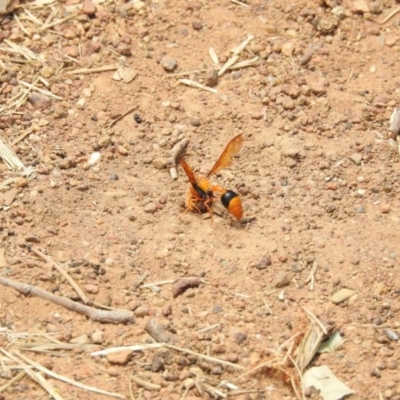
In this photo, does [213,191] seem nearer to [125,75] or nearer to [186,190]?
[186,190]

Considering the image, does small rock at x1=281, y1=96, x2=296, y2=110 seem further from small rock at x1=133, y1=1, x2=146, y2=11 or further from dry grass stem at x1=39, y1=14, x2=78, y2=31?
dry grass stem at x1=39, y1=14, x2=78, y2=31

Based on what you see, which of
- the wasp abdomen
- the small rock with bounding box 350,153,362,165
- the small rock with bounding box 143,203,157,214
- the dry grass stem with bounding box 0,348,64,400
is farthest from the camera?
the small rock with bounding box 350,153,362,165

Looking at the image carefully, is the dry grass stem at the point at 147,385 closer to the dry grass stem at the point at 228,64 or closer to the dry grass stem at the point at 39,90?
the dry grass stem at the point at 39,90

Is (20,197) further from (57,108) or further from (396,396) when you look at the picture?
(396,396)

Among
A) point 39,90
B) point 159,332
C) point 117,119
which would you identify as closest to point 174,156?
point 117,119

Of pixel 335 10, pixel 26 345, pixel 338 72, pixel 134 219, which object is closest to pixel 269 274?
pixel 134 219

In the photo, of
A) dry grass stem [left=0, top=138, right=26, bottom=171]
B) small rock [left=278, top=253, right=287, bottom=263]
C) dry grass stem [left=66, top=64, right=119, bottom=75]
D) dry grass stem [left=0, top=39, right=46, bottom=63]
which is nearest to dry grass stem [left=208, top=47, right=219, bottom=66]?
dry grass stem [left=66, top=64, right=119, bottom=75]
